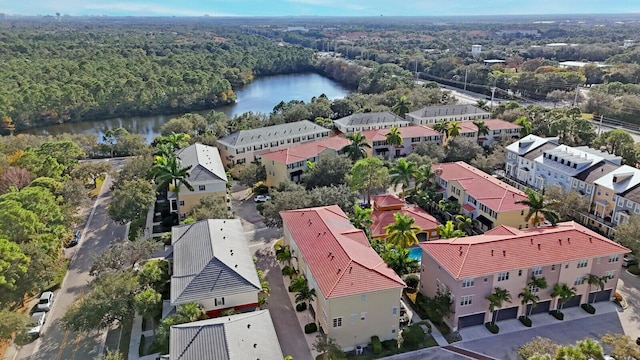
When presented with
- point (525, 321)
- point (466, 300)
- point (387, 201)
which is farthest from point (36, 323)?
point (525, 321)

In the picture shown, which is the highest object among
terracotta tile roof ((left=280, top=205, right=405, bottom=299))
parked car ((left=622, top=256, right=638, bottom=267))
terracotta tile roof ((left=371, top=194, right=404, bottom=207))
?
terracotta tile roof ((left=280, top=205, right=405, bottom=299))

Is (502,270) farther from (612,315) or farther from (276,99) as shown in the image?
(276,99)

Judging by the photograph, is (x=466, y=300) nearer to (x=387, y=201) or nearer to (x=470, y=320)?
(x=470, y=320)

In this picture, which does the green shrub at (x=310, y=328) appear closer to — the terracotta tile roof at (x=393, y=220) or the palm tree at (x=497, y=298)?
the palm tree at (x=497, y=298)

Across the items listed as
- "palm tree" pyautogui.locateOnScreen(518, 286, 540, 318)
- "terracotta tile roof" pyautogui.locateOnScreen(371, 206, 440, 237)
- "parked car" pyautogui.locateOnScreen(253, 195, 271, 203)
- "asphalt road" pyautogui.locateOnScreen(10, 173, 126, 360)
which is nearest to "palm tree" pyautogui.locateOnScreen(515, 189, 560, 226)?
"terracotta tile roof" pyautogui.locateOnScreen(371, 206, 440, 237)

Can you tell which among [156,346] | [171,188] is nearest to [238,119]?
[171,188]

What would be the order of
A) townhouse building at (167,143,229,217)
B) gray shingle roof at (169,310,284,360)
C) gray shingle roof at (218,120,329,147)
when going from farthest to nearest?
gray shingle roof at (218,120,329,147)
townhouse building at (167,143,229,217)
gray shingle roof at (169,310,284,360)

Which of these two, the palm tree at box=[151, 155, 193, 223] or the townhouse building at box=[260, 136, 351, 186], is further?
the townhouse building at box=[260, 136, 351, 186]

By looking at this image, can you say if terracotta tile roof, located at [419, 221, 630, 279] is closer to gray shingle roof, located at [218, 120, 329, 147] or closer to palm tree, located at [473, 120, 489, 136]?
palm tree, located at [473, 120, 489, 136]
